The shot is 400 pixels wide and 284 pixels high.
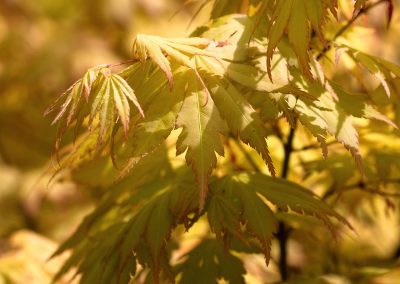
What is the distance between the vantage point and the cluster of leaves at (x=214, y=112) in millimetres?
877

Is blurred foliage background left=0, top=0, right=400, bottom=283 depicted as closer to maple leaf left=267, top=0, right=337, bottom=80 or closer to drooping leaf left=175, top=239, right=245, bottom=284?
drooping leaf left=175, top=239, right=245, bottom=284

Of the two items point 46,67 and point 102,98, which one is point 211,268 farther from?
point 46,67

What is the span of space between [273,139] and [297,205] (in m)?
0.53

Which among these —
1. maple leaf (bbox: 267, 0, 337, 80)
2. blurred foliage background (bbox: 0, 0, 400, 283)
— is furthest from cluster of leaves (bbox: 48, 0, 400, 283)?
blurred foliage background (bbox: 0, 0, 400, 283)

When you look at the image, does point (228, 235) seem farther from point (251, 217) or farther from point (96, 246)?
point (96, 246)

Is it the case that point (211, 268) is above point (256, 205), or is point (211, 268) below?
below

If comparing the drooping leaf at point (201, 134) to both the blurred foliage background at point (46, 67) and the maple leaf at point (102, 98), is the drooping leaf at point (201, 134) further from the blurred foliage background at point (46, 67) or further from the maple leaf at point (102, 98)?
the blurred foliage background at point (46, 67)

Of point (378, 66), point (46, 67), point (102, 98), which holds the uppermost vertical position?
point (102, 98)

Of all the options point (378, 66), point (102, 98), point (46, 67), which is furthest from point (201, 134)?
point (46, 67)

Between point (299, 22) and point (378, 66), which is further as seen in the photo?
point (378, 66)

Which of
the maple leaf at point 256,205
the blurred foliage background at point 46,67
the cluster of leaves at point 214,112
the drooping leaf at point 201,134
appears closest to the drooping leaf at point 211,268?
the cluster of leaves at point 214,112

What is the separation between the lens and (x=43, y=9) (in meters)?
3.06

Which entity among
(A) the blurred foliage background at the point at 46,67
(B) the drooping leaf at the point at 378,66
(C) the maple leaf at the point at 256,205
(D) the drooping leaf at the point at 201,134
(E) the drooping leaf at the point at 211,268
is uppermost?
(D) the drooping leaf at the point at 201,134

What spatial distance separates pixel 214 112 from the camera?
2.96 ft
